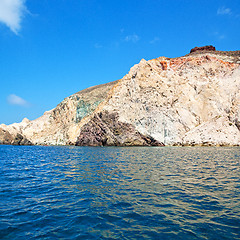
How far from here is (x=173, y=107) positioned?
6366 cm

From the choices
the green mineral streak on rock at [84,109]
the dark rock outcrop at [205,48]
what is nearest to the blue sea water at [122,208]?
the green mineral streak on rock at [84,109]

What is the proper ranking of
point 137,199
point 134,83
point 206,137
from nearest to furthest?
point 137,199 < point 206,137 < point 134,83

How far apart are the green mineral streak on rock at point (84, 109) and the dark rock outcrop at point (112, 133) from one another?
24279mm

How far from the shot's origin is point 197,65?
71.2 meters

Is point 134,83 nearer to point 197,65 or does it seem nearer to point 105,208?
point 197,65

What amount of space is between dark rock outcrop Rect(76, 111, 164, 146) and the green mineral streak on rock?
2428 centimetres

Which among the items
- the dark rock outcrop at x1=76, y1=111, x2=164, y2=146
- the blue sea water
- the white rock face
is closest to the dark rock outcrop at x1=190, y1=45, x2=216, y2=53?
the white rock face

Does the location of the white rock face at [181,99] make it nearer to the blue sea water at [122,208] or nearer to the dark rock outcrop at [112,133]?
the dark rock outcrop at [112,133]

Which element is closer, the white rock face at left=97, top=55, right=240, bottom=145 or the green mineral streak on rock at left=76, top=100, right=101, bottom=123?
the white rock face at left=97, top=55, right=240, bottom=145

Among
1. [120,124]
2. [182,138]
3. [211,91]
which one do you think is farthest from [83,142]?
[211,91]

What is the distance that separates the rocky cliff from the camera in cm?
5934

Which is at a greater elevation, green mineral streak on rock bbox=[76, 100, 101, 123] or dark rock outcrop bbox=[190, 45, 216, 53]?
dark rock outcrop bbox=[190, 45, 216, 53]

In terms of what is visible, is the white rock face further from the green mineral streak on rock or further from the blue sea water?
the blue sea water

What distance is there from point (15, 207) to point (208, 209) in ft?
27.8
